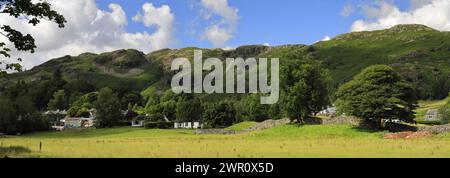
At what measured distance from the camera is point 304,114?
93.8 meters

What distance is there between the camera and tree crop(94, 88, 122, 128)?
154 metres

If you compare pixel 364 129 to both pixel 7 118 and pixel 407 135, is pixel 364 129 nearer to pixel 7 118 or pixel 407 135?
pixel 407 135

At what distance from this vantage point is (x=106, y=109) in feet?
509

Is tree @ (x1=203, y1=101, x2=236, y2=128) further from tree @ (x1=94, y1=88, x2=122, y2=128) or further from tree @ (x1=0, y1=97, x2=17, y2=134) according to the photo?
tree @ (x1=0, y1=97, x2=17, y2=134)

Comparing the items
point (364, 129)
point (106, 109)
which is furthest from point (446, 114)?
point (106, 109)

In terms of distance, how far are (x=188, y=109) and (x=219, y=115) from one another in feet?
52.2

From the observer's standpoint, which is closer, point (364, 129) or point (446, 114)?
point (364, 129)

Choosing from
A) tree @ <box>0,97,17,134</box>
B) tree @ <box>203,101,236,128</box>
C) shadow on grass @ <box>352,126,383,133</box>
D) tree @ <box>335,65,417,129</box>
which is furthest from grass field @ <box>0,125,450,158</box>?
tree @ <box>0,97,17,134</box>

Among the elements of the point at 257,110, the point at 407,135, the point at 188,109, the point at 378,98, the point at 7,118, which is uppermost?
the point at 378,98

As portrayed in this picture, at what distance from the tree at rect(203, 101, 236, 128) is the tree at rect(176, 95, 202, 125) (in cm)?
1079

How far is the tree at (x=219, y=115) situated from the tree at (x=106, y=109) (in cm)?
3237
